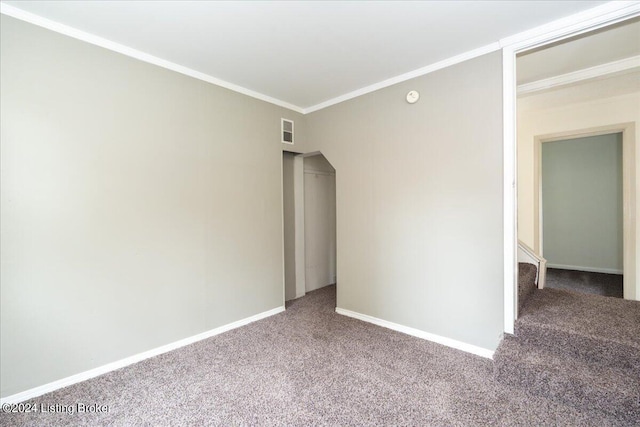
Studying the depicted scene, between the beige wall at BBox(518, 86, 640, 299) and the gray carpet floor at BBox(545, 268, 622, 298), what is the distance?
27.1 inches

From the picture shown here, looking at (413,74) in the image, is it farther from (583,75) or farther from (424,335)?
(424,335)

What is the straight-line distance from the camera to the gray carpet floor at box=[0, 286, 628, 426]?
1.67 metres

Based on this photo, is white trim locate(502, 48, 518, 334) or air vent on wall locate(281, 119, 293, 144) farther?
air vent on wall locate(281, 119, 293, 144)

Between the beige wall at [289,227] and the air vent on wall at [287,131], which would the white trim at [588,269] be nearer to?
the beige wall at [289,227]

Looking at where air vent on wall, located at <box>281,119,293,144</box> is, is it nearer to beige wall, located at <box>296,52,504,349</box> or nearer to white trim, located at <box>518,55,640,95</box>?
beige wall, located at <box>296,52,504,349</box>

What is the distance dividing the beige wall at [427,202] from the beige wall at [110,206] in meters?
1.17

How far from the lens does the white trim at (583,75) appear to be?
2.45m

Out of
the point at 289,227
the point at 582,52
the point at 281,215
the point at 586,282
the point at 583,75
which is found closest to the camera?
the point at 582,52

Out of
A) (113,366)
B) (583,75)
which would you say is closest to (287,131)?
(113,366)

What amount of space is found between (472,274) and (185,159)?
276 centimetres

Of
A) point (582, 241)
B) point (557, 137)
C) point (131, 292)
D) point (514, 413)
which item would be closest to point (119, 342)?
point (131, 292)

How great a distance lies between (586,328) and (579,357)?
0.23 m

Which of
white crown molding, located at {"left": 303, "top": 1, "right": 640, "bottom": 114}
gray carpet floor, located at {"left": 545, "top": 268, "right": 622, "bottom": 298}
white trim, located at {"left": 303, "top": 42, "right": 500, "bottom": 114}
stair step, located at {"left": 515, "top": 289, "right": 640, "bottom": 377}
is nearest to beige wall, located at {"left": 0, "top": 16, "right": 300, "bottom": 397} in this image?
white trim, located at {"left": 303, "top": 42, "right": 500, "bottom": 114}

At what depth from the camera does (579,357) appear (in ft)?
6.32
